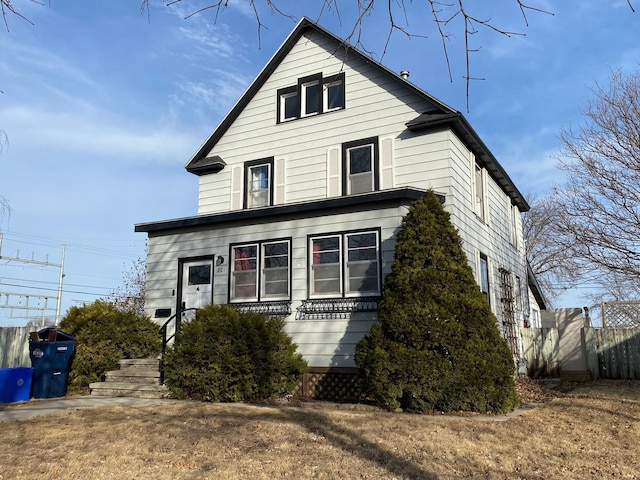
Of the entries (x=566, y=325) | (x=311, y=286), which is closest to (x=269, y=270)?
(x=311, y=286)

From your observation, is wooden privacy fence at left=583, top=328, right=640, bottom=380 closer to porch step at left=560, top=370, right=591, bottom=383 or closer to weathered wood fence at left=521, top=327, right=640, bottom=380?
weathered wood fence at left=521, top=327, right=640, bottom=380

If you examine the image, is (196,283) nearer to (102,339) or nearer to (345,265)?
(102,339)

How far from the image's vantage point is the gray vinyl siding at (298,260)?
1085cm

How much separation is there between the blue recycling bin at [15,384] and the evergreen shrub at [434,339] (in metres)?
6.40

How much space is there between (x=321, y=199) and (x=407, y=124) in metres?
2.76

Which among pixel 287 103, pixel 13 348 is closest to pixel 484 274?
pixel 287 103

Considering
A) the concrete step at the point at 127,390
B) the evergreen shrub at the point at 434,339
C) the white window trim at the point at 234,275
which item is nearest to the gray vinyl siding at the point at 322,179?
the white window trim at the point at 234,275

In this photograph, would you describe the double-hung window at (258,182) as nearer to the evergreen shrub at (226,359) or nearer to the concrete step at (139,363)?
the evergreen shrub at (226,359)

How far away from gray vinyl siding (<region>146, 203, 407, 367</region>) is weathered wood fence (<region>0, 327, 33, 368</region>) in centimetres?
369

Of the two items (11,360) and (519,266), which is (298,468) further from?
(519,266)

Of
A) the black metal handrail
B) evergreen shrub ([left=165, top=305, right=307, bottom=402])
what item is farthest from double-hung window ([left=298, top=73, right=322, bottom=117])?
evergreen shrub ([left=165, top=305, right=307, bottom=402])

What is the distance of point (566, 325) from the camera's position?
630 inches

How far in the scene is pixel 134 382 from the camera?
35.9ft

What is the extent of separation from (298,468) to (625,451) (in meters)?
3.91
